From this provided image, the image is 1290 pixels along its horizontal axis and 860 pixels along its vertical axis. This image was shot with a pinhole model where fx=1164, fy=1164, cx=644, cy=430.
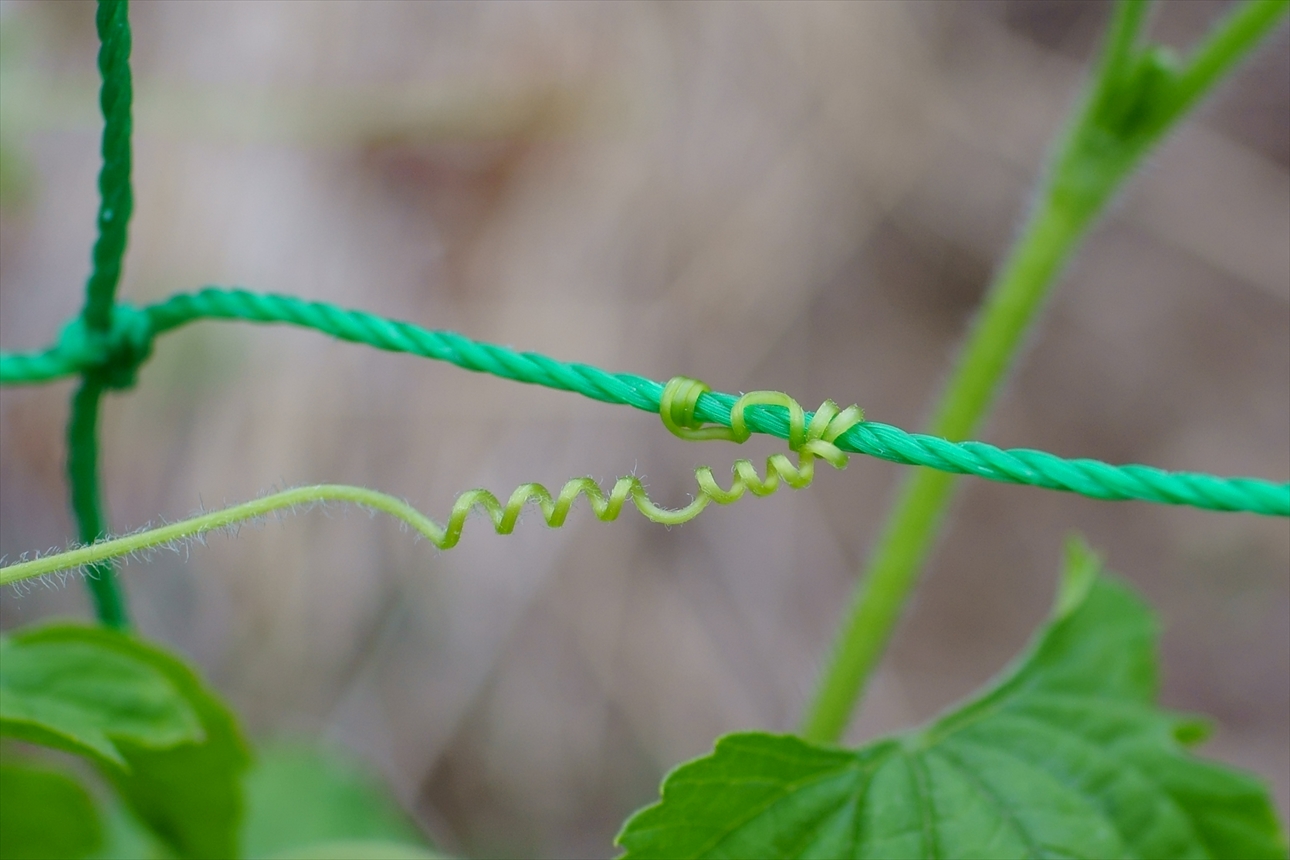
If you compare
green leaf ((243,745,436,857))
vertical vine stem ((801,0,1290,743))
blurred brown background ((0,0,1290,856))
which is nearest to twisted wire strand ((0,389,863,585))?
vertical vine stem ((801,0,1290,743))

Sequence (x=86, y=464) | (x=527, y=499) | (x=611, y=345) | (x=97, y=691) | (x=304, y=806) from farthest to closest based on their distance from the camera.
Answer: (x=611, y=345) < (x=304, y=806) < (x=86, y=464) < (x=97, y=691) < (x=527, y=499)

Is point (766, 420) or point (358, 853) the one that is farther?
point (358, 853)

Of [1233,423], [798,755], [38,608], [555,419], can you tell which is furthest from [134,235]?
[1233,423]

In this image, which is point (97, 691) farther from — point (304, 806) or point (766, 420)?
point (304, 806)

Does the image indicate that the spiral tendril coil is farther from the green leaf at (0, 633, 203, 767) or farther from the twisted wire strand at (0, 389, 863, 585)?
the green leaf at (0, 633, 203, 767)

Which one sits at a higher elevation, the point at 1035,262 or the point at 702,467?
the point at 1035,262

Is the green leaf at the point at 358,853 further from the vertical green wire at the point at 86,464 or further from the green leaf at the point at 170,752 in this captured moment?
the vertical green wire at the point at 86,464

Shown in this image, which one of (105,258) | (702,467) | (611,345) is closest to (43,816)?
(105,258)
